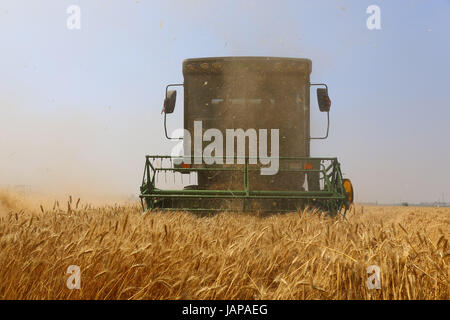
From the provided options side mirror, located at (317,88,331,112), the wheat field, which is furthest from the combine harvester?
the wheat field

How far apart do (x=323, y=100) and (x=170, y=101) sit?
253cm

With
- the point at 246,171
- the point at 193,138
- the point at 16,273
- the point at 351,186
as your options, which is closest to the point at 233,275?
the point at 16,273

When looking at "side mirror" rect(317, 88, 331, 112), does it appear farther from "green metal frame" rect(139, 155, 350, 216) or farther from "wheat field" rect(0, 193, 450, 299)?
"wheat field" rect(0, 193, 450, 299)

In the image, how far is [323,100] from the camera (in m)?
7.70

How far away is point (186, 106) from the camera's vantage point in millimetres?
8211

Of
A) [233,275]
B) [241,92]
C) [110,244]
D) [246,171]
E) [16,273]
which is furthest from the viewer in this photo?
[241,92]

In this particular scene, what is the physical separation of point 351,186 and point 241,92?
243cm

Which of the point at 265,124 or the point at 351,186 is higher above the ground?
the point at 265,124

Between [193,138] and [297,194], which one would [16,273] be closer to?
[297,194]

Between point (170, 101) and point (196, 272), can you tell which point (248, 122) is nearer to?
point (170, 101)

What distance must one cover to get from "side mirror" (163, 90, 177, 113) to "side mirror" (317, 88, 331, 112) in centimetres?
240

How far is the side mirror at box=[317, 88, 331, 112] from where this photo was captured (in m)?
7.66

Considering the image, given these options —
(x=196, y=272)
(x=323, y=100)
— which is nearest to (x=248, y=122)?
(x=323, y=100)
